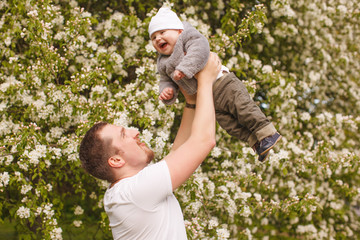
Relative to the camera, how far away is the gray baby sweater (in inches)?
83.4

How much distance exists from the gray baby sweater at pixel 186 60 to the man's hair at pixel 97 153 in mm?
569

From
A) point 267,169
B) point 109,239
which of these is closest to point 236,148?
point 267,169

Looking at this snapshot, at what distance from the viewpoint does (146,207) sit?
194 cm

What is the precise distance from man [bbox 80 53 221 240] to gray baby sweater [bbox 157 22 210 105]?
3.2 inches

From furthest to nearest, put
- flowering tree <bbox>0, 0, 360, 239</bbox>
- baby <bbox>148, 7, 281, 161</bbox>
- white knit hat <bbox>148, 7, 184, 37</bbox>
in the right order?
flowering tree <bbox>0, 0, 360, 239</bbox> < white knit hat <bbox>148, 7, 184, 37</bbox> < baby <bbox>148, 7, 281, 161</bbox>

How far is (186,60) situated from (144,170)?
0.65 m

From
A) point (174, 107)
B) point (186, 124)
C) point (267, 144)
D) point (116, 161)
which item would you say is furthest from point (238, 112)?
point (174, 107)

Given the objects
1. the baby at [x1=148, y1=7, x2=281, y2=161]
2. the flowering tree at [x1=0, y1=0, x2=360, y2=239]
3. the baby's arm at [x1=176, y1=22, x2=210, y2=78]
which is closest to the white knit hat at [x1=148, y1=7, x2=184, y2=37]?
the baby at [x1=148, y1=7, x2=281, y2=161]

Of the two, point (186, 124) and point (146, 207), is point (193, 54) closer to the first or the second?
point (186, 124)

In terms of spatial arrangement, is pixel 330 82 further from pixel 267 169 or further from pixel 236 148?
pixel 236 148

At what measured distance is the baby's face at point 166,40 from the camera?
2369 mm

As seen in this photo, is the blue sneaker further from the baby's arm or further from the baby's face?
the baby's face

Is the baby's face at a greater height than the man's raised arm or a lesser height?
greater

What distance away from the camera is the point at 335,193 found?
6.03m
